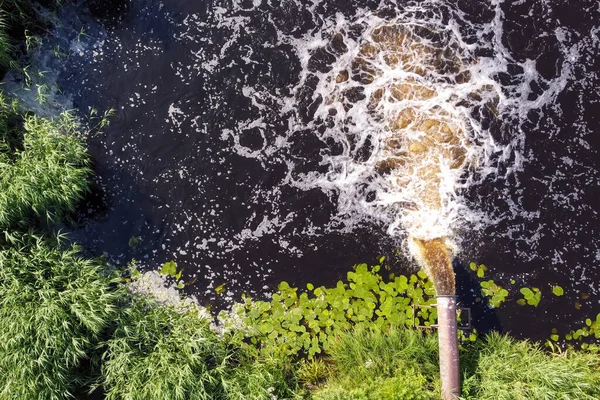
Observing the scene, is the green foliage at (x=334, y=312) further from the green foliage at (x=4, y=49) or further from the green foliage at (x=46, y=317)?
the green foliage at (x=4, y=49)

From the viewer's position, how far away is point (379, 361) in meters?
7.57

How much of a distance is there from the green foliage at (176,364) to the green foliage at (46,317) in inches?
17.9

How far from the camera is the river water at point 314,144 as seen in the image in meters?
8.16

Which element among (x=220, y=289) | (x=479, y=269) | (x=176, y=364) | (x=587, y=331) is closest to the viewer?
(x=176, y=364)

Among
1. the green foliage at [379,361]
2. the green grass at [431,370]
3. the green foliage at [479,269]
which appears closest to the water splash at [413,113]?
the green foliage at [479,269]

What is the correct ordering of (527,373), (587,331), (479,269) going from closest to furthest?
(527,373) < (587,331) < (479,269)

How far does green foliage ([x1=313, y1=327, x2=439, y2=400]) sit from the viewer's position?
7.38m

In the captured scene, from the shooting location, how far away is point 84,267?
7.52 meters

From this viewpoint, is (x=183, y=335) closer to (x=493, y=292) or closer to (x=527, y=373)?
(x=493, y=292)

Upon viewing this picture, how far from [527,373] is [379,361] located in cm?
228

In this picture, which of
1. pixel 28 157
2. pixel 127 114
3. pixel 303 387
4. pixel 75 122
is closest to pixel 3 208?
pixel 28 157

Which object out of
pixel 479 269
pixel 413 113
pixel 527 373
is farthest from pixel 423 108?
pixel 527 373

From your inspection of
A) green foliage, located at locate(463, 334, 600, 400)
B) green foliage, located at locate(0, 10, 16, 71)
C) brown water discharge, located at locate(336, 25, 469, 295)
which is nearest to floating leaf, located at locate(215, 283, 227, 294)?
brown water discharge, located at locate(336, 25, 469, 295)

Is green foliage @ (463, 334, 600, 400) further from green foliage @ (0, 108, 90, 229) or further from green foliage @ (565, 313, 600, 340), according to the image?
green foliage @ (0, 108, 90, 229)
